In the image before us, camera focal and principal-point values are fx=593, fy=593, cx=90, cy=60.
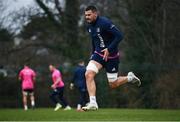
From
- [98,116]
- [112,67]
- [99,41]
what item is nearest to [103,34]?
[99,41]

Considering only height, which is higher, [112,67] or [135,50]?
[135,50]

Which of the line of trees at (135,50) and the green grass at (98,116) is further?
the line of trees at (135,50)

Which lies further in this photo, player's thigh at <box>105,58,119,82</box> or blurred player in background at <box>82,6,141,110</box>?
Answer: player's thigh at <box>105,58,119,82</box>

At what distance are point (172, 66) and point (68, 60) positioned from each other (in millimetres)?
10122

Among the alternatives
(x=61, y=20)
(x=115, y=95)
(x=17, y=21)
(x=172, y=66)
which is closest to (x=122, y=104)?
(x=115, y=95)

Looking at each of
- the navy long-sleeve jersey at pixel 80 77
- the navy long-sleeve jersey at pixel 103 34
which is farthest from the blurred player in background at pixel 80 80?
the navy long-sleeve jersey at pixel 103 34

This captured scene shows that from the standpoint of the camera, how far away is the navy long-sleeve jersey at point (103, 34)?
507 inches

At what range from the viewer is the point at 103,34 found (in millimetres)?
13008

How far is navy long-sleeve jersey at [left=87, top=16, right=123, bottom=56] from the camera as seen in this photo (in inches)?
507

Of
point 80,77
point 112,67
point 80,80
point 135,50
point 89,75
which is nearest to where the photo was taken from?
point 89,75

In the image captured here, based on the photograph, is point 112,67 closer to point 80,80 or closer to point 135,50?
point 80,80

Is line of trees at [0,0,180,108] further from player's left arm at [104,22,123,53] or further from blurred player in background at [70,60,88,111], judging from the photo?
player's left arm at [104,22,123,53]

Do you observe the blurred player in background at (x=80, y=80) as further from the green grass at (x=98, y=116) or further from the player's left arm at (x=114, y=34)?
the player's left arm at (x=114, y=34)

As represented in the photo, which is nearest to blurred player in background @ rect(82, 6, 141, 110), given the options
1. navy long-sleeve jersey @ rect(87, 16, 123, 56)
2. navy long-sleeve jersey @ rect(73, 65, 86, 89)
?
navy long-sleeve jersey @ rect(87, 16, 123, 56)
